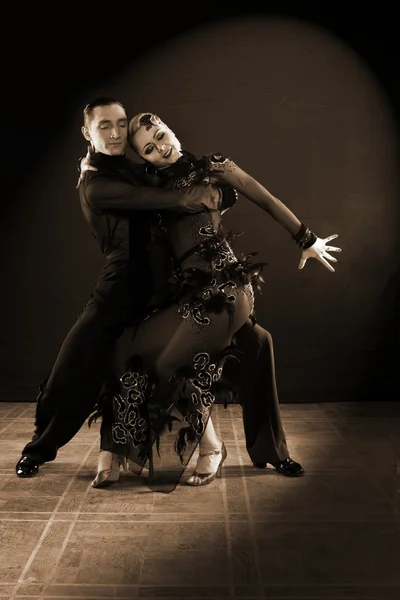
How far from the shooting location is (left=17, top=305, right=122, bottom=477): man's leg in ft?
12.4

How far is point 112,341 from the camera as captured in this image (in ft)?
12.2

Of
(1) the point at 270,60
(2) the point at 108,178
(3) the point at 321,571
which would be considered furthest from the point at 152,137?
(1) the point at 270,60

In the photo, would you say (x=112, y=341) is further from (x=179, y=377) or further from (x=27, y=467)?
(x=27, y=467)

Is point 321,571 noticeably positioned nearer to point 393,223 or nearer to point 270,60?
point 393,223

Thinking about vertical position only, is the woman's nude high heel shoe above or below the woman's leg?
below

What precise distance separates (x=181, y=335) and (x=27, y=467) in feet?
3.37

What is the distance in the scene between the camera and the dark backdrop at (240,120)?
5.70 m

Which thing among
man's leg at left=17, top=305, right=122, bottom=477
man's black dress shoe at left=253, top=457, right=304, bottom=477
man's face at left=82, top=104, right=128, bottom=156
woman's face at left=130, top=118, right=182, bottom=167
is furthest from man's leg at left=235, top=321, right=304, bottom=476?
man's face at left=82, top=104, right=128, bottom=156

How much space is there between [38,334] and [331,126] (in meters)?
2.53

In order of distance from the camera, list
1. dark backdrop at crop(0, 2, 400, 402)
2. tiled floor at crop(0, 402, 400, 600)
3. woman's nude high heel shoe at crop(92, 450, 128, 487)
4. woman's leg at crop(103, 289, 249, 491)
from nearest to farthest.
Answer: tiled floor at crop(0, 402, 400, 600) → woman's leg at crop(103, 289, 249, 491) → woman's nude high heel shoe at crop(92, 450, 128, 487) → dark backdrop at crop(0, 2, 400, 402)

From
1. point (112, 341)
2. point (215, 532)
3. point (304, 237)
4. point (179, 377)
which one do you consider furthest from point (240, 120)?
point (215, 532)

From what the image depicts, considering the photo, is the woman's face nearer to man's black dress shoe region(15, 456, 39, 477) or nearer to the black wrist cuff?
the black wrist cuff

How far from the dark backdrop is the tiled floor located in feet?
5.66

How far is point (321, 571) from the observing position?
8.55ft
